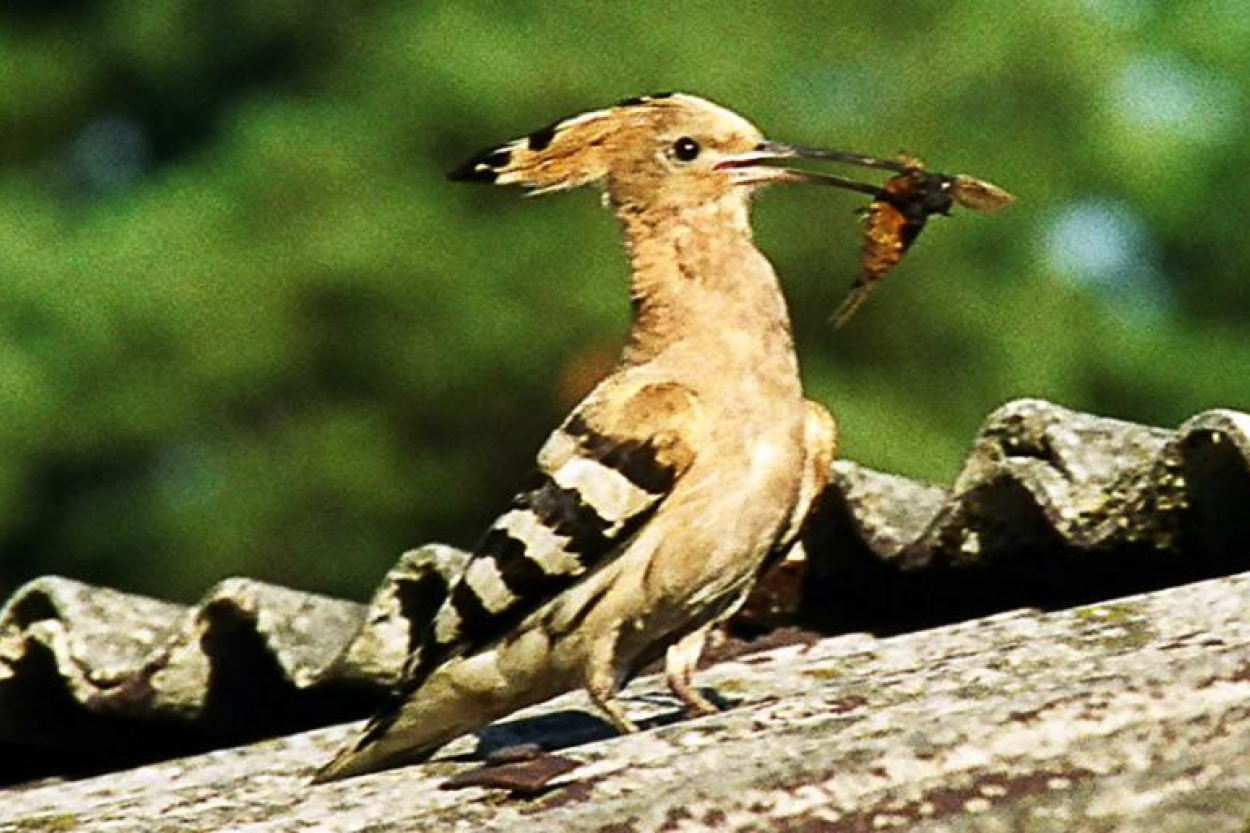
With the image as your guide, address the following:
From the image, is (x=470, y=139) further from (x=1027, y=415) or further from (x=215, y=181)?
(x=1027, y=415)

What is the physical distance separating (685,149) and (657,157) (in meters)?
0.05

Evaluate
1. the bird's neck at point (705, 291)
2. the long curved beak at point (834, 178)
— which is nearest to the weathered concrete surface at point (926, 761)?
the bird's neck at point (705, 291)

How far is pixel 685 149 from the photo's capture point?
17.7 ft

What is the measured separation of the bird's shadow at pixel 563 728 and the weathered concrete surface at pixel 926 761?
0.62 feet

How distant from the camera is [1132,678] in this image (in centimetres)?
363

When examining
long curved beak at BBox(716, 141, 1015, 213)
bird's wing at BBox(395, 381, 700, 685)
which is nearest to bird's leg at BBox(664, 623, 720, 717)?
bird's wing at BBox(395, 381, 700, 685)

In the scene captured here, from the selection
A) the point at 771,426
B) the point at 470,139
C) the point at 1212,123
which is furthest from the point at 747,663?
the point at 1212,123

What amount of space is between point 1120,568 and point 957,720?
117 cm

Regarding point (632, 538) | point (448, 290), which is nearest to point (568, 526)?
point (632, 538)

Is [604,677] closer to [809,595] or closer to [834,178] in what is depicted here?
[809,595]


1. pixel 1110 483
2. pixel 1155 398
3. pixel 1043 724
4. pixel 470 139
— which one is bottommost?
pixel 1043 724

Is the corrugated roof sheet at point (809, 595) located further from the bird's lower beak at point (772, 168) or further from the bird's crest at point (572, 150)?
the bird's crest at point (572, 150)

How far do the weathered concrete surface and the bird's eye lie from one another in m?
1.10

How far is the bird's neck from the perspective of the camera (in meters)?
5.03
